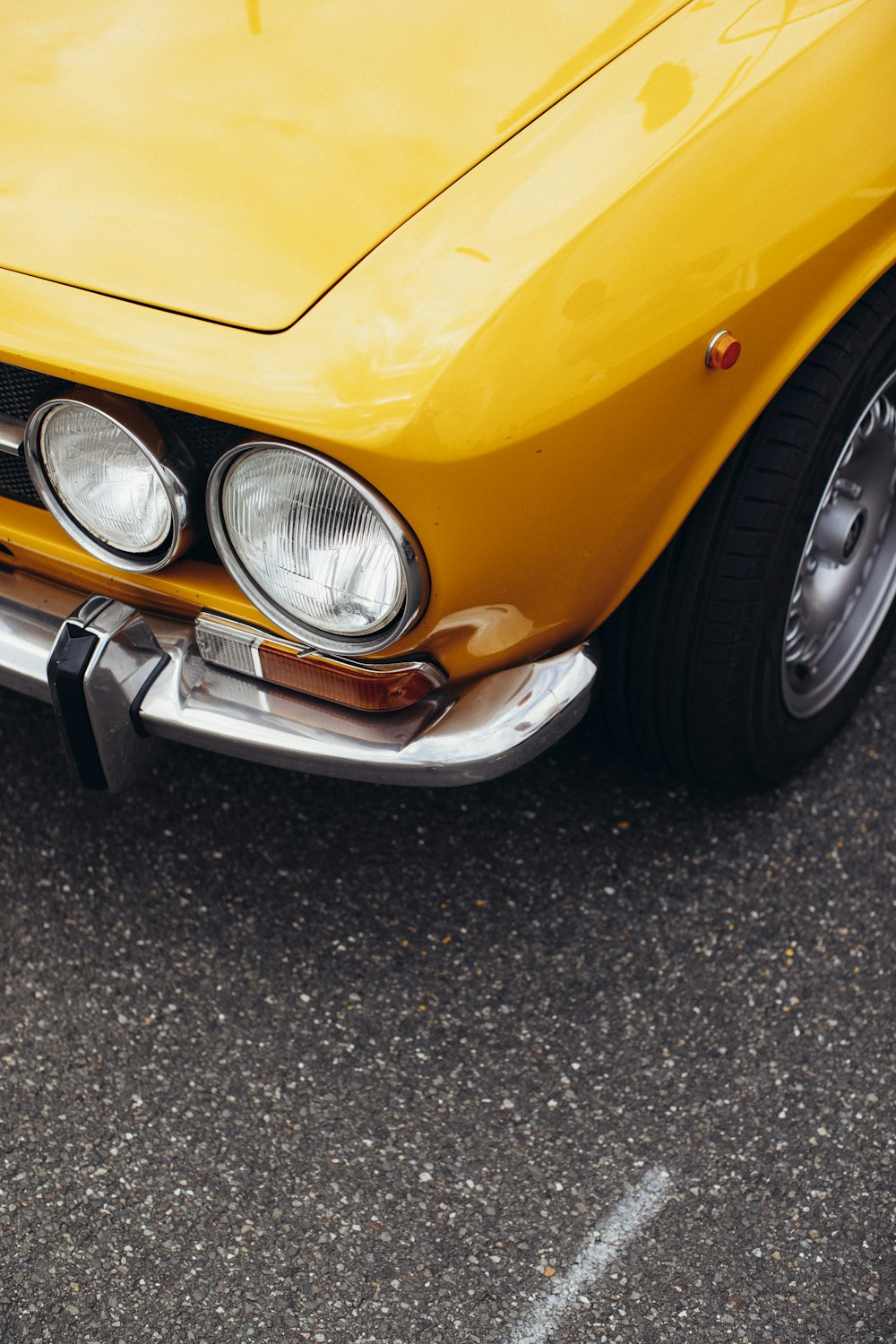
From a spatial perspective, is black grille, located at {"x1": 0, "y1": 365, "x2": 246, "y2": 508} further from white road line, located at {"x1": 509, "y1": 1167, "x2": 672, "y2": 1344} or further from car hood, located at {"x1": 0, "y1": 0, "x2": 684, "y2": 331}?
white road line, located at {"x1": 509, "y1": 1167, "x2": 672, "y2": 1344}

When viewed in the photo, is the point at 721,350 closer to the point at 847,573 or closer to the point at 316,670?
the point at 316,670

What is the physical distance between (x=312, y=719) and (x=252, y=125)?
0.76m

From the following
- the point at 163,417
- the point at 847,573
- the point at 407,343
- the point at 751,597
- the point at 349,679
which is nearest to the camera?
the point at 407,343

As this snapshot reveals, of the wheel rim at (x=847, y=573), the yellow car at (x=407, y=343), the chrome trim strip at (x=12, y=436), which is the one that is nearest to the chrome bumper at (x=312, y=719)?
the yellow car at (x=407, y=343)

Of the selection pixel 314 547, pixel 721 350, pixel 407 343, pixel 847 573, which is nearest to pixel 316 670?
pixel 314 547

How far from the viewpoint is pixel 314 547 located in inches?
56.8

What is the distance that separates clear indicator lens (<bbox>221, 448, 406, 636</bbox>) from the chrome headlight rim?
0.20 feet

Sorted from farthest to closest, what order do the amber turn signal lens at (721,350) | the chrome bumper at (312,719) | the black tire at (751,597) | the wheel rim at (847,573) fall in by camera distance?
the wheel rim at (847,573), the black tire at (751,597), the chrome bumper at (312,719), the amber turn signal lens at (721,350)

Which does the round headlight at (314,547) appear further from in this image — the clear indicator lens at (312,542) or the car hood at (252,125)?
the car hood at (252,125)

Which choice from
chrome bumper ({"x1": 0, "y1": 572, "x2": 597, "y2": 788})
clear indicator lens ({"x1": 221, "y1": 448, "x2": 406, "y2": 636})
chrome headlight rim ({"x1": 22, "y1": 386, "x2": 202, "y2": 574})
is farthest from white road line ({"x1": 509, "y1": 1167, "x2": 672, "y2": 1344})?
chrome headlight rim ({"x1": 22, "y1": 386, "x2": 202, "y2": 574})

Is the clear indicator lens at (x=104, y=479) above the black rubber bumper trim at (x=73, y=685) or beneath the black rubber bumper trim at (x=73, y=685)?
above

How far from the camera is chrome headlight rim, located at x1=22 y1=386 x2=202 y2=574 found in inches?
57.2

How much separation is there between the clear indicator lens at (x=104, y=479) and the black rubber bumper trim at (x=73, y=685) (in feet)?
0.43

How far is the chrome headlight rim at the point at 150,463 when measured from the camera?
1452mm
